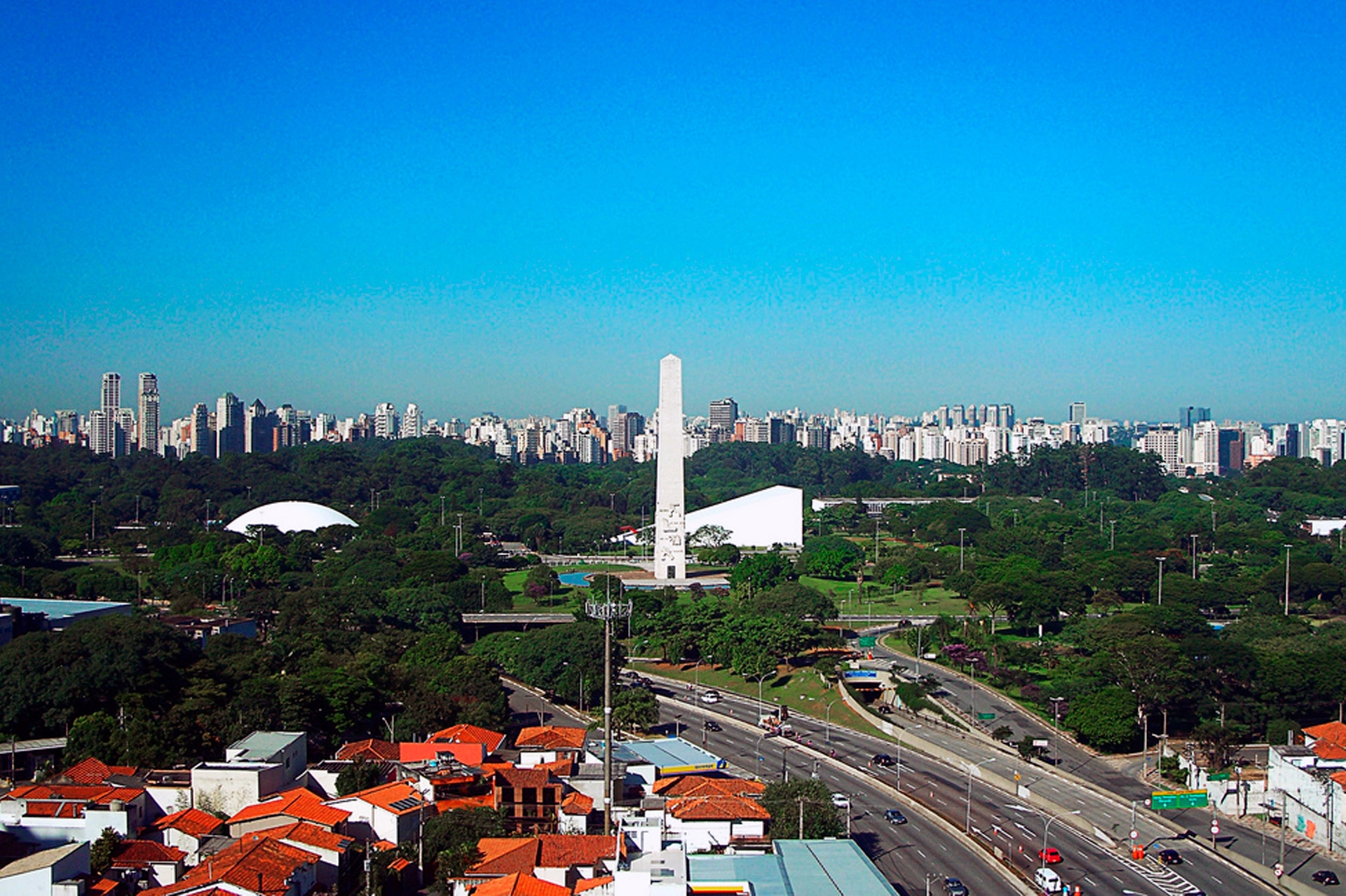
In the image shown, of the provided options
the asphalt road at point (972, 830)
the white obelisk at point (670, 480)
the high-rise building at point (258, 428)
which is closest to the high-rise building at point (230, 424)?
the high-rise building at point (258, 428)

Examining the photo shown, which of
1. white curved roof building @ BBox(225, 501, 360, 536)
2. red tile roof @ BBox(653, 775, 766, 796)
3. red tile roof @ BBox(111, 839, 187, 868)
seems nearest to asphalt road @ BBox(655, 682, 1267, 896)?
red tile roof @ BBox(653, 775, 766, 796)

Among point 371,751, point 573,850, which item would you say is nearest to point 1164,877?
point 573,850

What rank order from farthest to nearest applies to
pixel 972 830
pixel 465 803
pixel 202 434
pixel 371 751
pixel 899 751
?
pixel 202 434
pixel 899 751
pixel 371 751
pixel 972 830
pixel 465 803

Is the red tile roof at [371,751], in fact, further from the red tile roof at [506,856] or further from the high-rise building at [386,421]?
the high-rise building at [386,421]

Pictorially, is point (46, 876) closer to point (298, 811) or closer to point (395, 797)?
point (298, 811)

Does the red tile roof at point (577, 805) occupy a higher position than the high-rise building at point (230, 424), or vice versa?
the high-rise building at point (230, 424)
